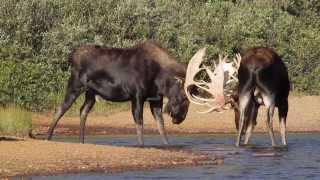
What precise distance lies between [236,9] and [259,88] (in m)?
18.7

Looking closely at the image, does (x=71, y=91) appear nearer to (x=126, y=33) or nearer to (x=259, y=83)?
(x=259, y=83)

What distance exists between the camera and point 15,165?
1478 centimetres

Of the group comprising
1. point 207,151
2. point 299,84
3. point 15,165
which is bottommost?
point 299,84

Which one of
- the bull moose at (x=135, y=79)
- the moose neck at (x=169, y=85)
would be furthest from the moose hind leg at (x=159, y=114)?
the moose neck at (x=169, y=85)

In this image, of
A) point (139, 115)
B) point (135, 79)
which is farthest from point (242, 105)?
point (135, 79)

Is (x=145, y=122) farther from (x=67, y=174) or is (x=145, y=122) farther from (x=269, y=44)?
(x=67, y=174)

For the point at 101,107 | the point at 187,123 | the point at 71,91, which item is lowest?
the point at 101,107

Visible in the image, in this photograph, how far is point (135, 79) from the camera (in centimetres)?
2042

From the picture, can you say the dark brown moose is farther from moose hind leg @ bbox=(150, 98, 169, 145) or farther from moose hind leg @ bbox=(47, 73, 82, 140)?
moose hind leg @ bbox=(47, 73, 82, 140)

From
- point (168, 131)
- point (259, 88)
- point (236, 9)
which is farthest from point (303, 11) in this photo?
point (259, 88)

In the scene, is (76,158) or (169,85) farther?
(169,85)

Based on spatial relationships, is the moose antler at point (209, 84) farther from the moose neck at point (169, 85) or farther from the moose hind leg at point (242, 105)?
the moose hind leg at point (242, 105)

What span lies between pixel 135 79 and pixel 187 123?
7479 millimetres

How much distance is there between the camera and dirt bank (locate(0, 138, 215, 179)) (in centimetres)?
1484
